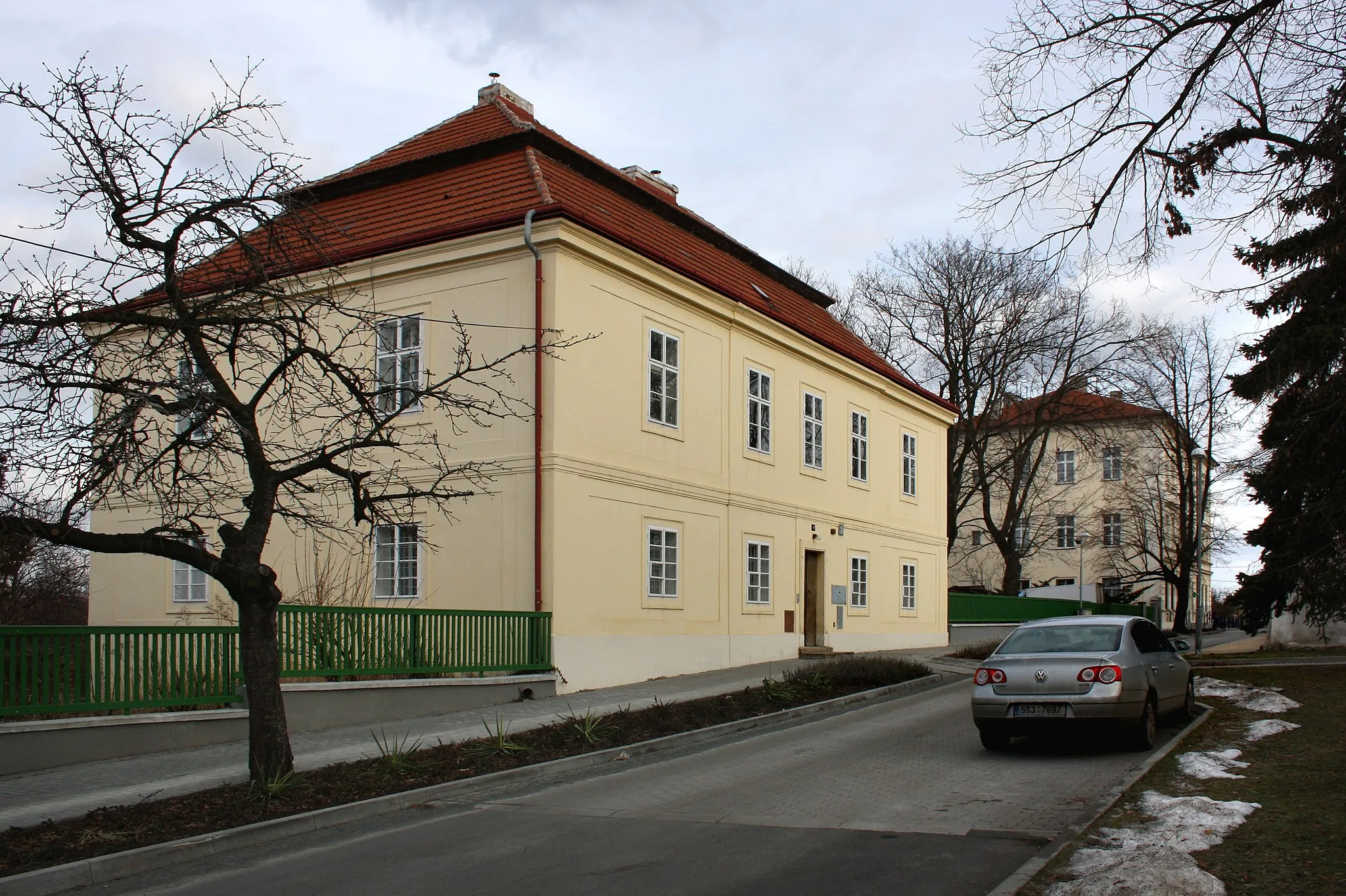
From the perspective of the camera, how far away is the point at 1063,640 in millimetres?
13156

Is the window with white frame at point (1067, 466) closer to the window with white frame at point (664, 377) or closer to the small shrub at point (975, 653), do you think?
the small shrub at point (975, 653)

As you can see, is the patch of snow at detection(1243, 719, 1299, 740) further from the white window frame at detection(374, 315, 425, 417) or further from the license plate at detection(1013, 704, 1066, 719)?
the white window frame at detection(374, 315, 425, 417)

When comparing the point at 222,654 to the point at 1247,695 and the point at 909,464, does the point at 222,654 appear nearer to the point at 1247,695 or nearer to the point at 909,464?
the point at 1247,695

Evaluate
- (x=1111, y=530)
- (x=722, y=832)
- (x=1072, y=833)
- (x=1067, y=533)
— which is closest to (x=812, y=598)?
(x=722, y=832)

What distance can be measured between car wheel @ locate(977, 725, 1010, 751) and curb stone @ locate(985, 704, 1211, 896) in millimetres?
1469

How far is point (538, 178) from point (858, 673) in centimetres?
1016

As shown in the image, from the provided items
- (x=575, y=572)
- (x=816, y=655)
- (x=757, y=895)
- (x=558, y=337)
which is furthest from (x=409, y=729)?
(x=816, y=655)

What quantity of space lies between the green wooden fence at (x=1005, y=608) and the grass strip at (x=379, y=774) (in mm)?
21289

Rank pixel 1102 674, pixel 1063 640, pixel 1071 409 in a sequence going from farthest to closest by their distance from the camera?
pixel 1071 409
pixel 1063 640
pixel 1102 674

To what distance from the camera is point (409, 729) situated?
1434 cm

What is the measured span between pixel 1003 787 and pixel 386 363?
46.7 feet

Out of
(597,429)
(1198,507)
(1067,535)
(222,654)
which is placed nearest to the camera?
(222,654)

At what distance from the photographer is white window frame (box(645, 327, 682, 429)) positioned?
2153cm

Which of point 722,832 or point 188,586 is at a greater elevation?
point 188,586
